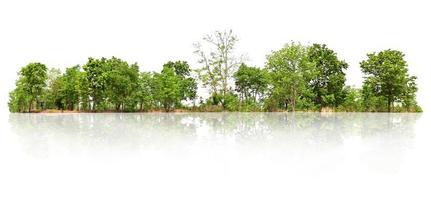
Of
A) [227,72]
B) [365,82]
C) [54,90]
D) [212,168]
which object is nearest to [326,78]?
[365,82]

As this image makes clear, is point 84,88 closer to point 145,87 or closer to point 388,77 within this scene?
point 145,87

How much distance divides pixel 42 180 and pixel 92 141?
15.1 ft

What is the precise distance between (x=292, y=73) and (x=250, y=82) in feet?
14.2

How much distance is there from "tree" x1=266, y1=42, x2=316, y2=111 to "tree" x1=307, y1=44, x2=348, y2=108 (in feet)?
3.60

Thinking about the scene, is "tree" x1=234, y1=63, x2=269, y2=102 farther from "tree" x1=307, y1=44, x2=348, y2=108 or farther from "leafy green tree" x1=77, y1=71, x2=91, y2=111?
"leafy green tree" x1=77, y1=71, x2=91, y2=111

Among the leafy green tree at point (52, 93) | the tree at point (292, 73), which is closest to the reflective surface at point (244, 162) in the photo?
the tree at point (292, 73)

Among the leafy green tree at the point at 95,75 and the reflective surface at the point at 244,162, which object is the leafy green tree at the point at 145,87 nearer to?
the leafy green tree at the point at 95,75

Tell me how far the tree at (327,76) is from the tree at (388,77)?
1.82 metres

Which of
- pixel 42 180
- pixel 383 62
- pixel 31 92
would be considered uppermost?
pixel 383 62

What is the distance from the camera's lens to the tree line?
3073 cm

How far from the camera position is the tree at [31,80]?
3391 centimetres

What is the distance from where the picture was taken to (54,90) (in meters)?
36.5

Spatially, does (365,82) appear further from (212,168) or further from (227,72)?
(212,168)

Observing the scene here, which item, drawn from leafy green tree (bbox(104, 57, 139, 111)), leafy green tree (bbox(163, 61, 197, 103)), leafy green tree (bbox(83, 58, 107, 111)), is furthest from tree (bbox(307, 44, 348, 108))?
leafy green tree (bbox(83, 58, 107, 111))
